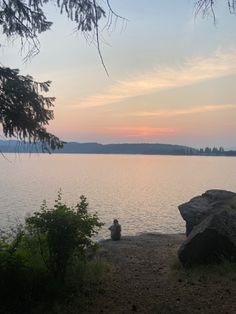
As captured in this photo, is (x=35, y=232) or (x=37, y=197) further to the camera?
(x=37, y=197)

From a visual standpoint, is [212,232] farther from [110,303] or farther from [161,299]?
[110,303]

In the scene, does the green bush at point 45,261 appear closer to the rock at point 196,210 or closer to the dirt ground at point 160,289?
the dirt ground at point 160,289

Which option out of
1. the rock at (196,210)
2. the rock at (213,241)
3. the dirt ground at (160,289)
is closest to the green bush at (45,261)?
the dirt ground at (160,289)

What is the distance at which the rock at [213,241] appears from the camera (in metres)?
9.80

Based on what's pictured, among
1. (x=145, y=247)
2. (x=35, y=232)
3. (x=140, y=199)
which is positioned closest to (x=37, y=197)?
(x=140, y=199)

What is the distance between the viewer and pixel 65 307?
7445 millimetres

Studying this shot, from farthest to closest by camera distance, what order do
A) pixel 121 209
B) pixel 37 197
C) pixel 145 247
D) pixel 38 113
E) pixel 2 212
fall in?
1. pixel 37 197
2. pixel 121 209
3. pixel 2 212
4. pixel 145 247
5. pixel 38 113

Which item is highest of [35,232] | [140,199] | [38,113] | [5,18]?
[5,18]

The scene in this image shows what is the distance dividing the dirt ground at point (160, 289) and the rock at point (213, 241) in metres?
0.48

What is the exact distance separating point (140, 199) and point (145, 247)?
29.4 metres

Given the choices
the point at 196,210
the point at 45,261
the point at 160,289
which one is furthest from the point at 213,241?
the point at 196,210

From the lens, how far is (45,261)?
830 centimetres

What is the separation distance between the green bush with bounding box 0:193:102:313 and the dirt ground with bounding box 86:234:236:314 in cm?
78

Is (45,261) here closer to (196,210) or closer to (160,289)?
(160,289)
